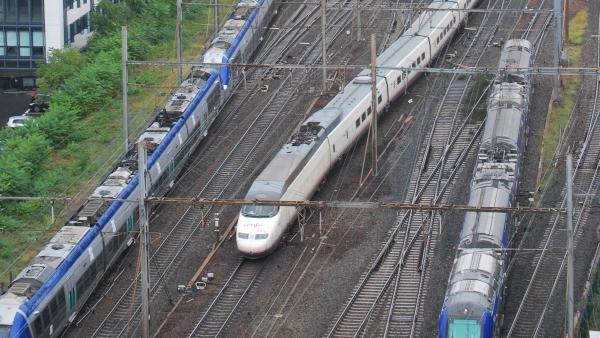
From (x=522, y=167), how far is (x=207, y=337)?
65.5 feet

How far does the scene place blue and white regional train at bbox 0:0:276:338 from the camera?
50.0m

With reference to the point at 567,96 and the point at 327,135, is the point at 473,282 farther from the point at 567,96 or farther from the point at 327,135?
Answer: the point at 567,96

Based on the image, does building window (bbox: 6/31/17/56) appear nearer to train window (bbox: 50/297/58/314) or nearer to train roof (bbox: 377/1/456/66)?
train roof (bbox: 377/1/456/66)

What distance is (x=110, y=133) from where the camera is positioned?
73.1 meters

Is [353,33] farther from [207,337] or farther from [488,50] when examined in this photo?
[207,337]

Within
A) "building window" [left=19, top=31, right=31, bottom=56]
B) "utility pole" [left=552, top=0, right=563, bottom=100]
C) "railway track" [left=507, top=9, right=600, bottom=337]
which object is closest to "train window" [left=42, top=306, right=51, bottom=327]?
"railway track" [left=507, top=9, right=600, bottom=337]

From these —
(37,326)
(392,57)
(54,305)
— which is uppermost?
(392,57)

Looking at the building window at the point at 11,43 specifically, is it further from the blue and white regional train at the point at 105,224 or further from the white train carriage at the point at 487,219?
the white train carriage at the point at 487,219

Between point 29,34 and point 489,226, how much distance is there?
134ft

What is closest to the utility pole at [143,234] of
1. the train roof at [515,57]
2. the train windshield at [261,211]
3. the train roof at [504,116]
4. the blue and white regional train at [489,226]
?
the train windshield at [261,211]

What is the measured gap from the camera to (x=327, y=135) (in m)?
62.9

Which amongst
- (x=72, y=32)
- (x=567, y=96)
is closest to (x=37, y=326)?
(x=567, y=96)

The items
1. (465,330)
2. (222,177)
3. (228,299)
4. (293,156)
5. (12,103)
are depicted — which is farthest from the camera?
(12,103)

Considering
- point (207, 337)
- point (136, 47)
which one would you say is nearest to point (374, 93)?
point (207, 337)
